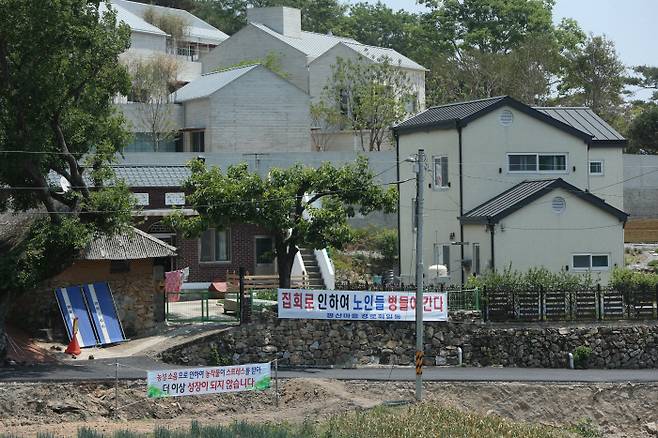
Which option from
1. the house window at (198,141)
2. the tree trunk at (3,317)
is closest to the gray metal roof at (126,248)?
the tree trunk at (3,317)

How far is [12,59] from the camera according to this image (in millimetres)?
35625

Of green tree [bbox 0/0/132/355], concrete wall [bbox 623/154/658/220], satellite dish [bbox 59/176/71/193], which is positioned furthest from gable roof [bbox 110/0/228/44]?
green tree [bbox 0/0/132/355]

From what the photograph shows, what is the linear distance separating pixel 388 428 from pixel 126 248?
45.6 ft

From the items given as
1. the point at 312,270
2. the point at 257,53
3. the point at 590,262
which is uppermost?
the point at 257,53

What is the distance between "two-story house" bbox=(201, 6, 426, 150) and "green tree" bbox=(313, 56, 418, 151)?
648 mm

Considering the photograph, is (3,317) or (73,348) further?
(73,348)

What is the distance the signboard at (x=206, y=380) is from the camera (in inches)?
1304

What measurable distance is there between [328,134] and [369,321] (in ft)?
113

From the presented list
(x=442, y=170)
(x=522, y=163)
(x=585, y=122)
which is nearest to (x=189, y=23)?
(x=585, y=122)

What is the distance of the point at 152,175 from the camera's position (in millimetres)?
49281

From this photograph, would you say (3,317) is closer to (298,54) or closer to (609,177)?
(609,177)

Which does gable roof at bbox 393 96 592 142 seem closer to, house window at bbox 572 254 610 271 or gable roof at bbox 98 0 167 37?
house window at bbox 572 254 610 271

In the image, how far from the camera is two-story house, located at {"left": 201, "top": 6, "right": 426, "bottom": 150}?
75688mm

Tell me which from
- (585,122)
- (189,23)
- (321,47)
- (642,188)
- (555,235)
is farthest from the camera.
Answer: (189,23)
